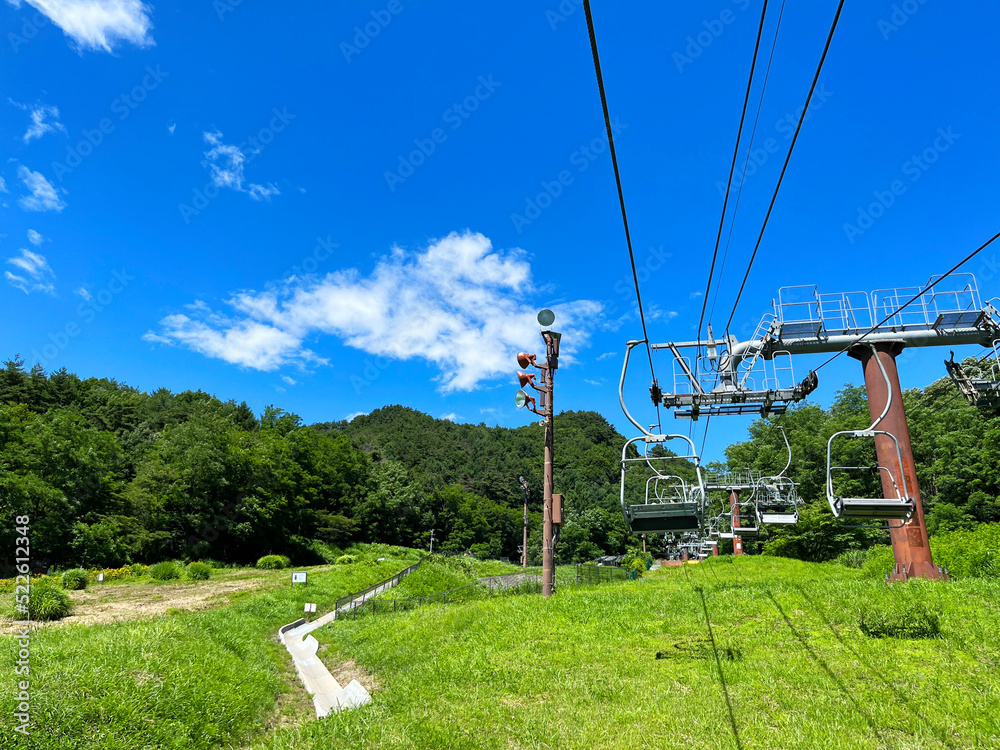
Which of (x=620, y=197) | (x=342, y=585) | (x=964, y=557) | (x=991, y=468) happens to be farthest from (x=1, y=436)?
(x=991, y=468)

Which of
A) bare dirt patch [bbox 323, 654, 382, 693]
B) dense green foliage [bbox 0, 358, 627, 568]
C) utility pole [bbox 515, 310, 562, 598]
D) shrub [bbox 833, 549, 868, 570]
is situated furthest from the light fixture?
dense green foliage [bbox 0, 358, 627, 568]

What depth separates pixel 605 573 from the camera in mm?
27812

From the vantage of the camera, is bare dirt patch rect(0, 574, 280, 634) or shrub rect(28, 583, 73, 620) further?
bare dirt patch rect(0, 574, 280, 634)

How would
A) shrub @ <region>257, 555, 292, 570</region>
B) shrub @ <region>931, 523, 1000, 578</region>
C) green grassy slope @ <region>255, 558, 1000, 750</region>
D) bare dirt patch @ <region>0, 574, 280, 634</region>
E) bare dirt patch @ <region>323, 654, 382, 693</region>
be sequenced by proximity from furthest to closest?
shrub @ <region>257, 555, 292, 570</region> → bare dirt patch @ <region>0, 574, 280, 634</region> → shrub @ <region>931, 523, 1000, 578</region> → bare dirt patch @ <region>323, 654, 382, 693</region> → green grassy slope @ <region>255, 558, 1000, 750</region>

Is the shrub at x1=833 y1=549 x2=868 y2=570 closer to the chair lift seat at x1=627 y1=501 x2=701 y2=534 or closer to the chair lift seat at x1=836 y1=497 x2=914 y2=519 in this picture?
the chair lift seat at x1=836 y1=497 x2=914 y2=519

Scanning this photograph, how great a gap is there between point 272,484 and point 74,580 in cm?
2598

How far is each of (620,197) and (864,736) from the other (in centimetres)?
717

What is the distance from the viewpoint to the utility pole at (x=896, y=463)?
1546 centimetres

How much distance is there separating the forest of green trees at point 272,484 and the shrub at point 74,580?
9.78m

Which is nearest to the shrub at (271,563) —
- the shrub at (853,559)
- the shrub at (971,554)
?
the shrub at (853,559)

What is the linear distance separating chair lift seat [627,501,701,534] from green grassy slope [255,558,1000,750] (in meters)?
2.50

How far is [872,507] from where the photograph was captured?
860 centimetres

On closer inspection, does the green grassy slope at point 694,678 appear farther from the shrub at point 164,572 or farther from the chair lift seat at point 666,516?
the shrub at point 164,572

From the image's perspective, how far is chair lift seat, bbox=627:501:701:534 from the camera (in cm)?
912
